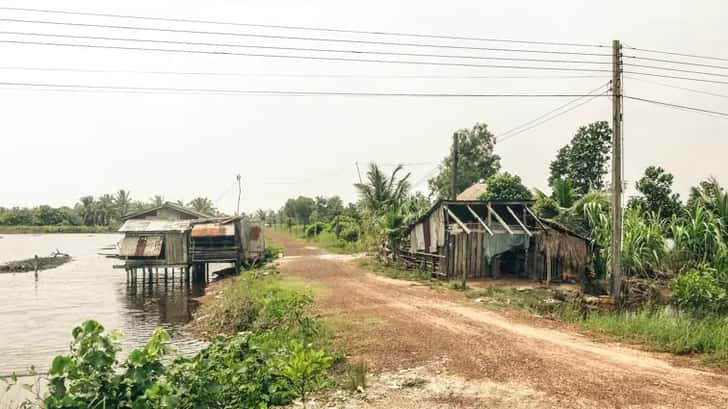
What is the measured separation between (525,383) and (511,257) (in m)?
14.0

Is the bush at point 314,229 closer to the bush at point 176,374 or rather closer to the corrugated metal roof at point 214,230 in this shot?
the corrugated metal roof at point 214,230

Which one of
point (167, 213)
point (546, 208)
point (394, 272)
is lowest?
point (394, 272)

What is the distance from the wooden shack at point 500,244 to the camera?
60.6ft

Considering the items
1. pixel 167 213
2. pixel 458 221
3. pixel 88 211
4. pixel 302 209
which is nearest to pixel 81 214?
pixel 88 211

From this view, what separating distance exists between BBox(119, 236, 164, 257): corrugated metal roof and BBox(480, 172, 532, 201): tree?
1758 cm

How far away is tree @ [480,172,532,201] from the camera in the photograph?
27.2 meters

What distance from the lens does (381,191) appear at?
3156 cm

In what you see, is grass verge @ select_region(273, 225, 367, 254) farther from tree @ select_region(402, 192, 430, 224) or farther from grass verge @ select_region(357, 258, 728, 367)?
grass verge @ select_region(357, 258, 728, 367)

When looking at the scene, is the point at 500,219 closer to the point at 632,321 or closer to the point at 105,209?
the point at 632,321

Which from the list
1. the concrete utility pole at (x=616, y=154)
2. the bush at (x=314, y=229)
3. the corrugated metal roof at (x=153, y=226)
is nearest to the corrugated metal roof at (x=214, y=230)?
the corrugated metal roof at (x=153, y=226)

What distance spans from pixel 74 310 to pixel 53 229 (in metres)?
80.6

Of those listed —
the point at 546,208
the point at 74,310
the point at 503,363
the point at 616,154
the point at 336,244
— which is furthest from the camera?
the point at 336,244

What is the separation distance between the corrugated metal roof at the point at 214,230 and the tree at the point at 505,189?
13784mm

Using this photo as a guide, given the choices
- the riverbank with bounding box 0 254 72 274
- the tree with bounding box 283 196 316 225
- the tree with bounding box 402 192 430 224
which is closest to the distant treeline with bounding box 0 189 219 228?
the tree with bounding box 283 196 316 225
